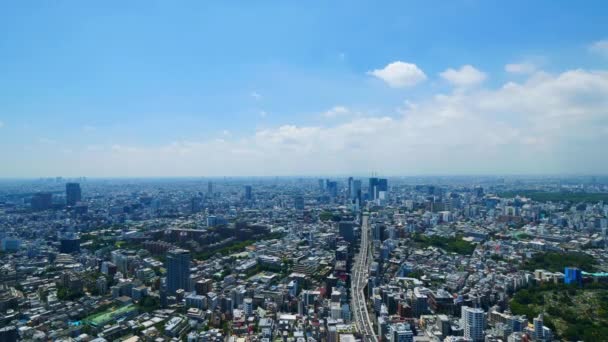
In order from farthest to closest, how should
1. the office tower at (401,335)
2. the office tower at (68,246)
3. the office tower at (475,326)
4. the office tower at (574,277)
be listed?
the office tower at (68,246) < the office tower at (574,277) < the office tower at (475,326) < the office tower at (401,335)

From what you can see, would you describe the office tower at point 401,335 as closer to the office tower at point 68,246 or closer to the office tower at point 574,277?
the office tower at point 574,277

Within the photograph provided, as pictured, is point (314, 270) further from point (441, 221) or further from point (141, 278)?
point (441, 221)

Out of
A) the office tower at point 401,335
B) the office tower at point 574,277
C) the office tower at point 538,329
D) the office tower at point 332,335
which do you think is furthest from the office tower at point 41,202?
the office tower at point 574,277

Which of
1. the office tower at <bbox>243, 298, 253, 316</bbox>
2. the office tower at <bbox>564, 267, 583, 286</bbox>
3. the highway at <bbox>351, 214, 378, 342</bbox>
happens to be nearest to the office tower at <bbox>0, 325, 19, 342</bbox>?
the office tower at <bbox>243, 298, 253, 316</bbox>

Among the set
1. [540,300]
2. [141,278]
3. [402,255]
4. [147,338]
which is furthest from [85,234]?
[540,300]

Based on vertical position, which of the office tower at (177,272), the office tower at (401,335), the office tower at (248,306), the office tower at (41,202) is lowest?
the office tower at (248,306)

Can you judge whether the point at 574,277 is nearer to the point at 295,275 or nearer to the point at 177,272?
the point at 295,275
